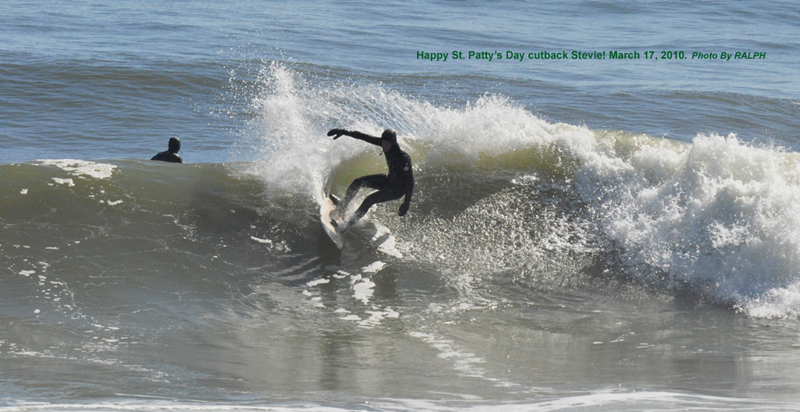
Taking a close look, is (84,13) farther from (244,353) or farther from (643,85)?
(244,353)

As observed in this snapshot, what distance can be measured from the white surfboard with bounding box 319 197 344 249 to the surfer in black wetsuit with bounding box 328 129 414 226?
0.80 feet

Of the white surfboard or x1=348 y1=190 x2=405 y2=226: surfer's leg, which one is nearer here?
x1=348 y1=190 x2=405 y2=226: surfer's leg

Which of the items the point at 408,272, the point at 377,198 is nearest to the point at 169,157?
the point at 377,198

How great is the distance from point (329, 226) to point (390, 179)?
0.93 meters

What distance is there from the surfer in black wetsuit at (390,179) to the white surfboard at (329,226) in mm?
244

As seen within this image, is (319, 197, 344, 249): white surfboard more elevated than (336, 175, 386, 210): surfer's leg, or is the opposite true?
(336, 175, 386, 210): surfer's leg

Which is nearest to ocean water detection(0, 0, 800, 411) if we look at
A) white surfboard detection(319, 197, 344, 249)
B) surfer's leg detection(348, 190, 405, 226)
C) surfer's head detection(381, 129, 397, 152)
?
white surfboard detection(319, 197, 344, 249)

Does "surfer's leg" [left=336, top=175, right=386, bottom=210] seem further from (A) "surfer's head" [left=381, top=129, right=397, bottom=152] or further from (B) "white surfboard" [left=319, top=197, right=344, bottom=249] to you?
(A) "surfer's head" [left=381, top=129, right=397, bottom=152]

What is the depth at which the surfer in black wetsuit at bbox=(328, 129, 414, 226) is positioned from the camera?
24.8 feet

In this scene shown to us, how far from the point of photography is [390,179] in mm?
7773

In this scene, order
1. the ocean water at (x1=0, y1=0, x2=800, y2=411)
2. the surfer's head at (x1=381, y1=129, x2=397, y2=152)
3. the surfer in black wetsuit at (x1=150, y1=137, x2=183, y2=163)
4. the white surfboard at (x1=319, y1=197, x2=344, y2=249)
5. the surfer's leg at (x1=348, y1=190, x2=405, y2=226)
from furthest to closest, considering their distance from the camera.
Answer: the surfer in black wetsuit at (x1=150, y1=137, x2=183, y2=163) → the white surfboard at (x1=319, y1=197, x2=344, y2=249) → the surfer's leg at (x1=348, y1=190, x2=405, y2=226) → the surfer's head at (x1=381, y1=129, x2=397, y2=152) → the ocean water at (x1=0, y1=0, x2=800, y2=411)

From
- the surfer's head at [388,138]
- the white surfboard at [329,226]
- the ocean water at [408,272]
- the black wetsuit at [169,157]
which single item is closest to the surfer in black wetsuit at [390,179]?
the surfer's head at [388,138]

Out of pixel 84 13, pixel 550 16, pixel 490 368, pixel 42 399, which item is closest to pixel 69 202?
pixel 42 399

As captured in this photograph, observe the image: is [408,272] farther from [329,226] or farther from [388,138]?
[388,138]
